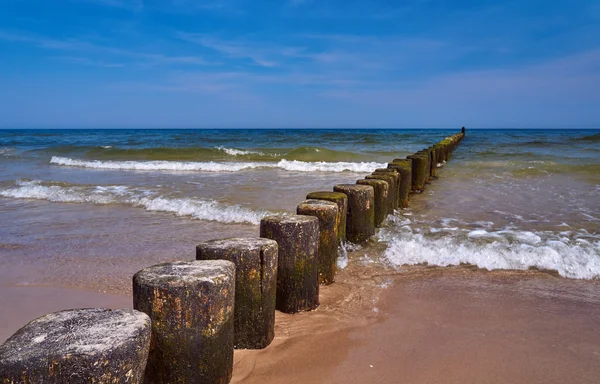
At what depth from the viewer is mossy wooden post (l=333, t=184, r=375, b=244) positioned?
466 cm

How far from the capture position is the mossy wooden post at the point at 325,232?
144 inches

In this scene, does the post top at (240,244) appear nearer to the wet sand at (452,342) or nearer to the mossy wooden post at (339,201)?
the wet sand at (452,342)

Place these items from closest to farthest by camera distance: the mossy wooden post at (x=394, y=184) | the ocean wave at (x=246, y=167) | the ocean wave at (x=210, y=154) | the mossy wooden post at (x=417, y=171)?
the mossy wooden post at (x=394, y=184)
the mossy wooden post at (x=417, y=171)
the ocean wave at (x=246, y=167)
the ocean wave at (x=210, y=154)

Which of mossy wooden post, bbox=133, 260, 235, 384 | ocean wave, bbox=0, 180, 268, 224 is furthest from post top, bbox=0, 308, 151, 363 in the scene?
ocean wave, bbox=0, 180, 268, 224

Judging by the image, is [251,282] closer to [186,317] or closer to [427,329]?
[186,317]

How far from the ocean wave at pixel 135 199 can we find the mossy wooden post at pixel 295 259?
3.18 metres

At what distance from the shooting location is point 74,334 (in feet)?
5.18

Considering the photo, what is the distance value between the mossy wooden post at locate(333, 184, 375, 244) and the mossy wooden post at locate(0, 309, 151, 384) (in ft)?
10.4

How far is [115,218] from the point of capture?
267 inches

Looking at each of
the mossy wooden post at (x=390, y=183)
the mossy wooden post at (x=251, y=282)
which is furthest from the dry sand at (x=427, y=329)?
the mossy wooden post at (x=390, y=183)

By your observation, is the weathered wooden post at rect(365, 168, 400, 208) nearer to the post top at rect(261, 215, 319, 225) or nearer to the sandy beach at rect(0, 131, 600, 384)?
the sandy beach at rect(0, 131, 600, 384)

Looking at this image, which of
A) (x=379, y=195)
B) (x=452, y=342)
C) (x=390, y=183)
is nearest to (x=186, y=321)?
(x=452, y=342)

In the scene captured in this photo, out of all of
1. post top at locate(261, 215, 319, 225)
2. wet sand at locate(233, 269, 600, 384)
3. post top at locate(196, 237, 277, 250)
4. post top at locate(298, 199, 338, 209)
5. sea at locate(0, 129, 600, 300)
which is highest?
post top at locate(298, 199, 338, 209)

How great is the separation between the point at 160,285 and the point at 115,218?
5318 millimetres
